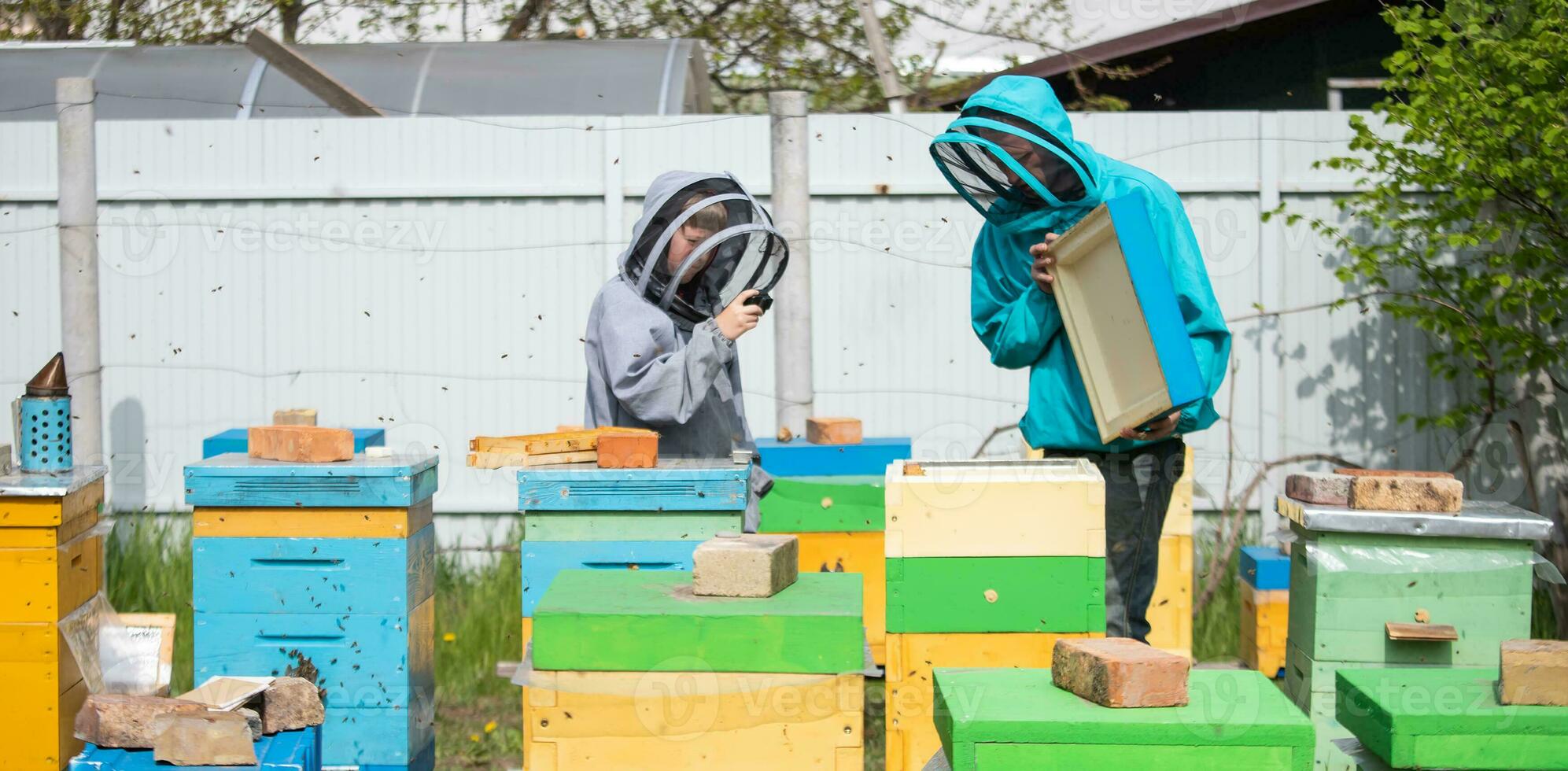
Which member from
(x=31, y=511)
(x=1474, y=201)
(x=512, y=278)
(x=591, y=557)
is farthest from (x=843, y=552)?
(x=1474, y=201)

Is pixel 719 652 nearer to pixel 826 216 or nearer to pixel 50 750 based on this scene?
pixel 50 750

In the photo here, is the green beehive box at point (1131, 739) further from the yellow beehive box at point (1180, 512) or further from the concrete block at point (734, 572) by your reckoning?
the yellow beehive box at point (1180, 512)

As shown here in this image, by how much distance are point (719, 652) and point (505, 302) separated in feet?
11.6

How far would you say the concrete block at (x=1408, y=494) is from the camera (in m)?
2.88

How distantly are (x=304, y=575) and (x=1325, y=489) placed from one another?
2336mm

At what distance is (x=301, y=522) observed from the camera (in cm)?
321

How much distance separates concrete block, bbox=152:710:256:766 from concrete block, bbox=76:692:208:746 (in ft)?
0.20

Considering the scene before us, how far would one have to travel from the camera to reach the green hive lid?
1.97 metres

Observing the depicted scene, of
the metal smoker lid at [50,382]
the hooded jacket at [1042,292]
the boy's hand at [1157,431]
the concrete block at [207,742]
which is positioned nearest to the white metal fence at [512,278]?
the hooded jacket at [1042,292]

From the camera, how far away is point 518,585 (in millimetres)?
5238

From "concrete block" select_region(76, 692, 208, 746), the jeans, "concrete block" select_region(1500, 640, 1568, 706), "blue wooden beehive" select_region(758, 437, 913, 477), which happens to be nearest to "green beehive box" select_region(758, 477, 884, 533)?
"blue wooden beehive" select_region(758, 437, 913, 477)

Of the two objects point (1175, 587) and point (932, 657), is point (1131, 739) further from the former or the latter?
point (1175, 587)

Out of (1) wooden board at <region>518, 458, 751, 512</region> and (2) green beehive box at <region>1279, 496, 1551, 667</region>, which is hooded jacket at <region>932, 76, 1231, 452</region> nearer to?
(2) green beehive box at <region>1279, 496, 1551, 667</region>

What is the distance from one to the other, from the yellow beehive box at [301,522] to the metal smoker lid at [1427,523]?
6.74ft
